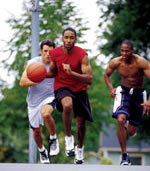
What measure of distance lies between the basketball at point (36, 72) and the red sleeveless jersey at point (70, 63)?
25 cm

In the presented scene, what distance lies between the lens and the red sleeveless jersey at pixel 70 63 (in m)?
11.9

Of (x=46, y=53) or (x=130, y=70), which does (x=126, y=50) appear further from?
(x=46, y=53)

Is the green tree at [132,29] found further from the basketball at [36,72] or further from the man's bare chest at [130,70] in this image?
the basketball at [36,72]

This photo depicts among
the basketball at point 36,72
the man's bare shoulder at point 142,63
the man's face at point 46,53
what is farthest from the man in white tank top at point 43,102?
the man's bare shoulder at point 142,63

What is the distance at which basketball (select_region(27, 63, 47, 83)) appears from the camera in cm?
1222

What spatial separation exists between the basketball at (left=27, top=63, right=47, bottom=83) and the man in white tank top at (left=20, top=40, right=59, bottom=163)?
0.17 m

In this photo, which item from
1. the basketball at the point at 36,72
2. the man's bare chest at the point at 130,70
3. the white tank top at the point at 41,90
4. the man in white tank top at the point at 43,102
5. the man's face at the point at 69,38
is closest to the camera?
the man's face at the point at 69,38

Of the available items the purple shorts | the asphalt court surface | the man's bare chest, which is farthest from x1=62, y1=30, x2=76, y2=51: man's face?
the asphalt court surface

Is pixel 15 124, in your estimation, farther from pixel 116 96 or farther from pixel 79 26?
pixel 116 96

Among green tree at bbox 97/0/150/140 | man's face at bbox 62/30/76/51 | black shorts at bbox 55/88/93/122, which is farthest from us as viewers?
green tree at bbox 97/0/150/140

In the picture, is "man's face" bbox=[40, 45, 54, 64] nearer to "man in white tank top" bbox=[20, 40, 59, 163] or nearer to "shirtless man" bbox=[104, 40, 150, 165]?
"man in white tank top" bbox=[20, 40, 59, 163]

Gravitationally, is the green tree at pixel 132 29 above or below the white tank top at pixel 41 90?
above

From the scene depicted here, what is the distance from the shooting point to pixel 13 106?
26.0 m

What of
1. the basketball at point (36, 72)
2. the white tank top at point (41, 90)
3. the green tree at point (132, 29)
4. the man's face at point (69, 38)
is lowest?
the white tank top at point (41, 90)
